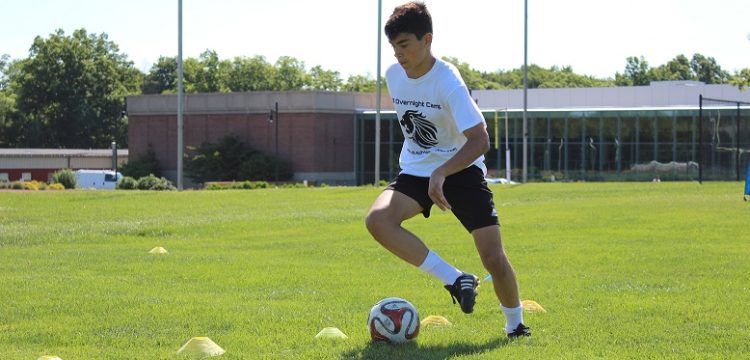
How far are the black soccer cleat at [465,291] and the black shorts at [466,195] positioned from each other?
1.10ft

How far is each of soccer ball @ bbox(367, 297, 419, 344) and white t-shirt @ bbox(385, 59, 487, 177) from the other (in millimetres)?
895

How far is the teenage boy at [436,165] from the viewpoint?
301 inches

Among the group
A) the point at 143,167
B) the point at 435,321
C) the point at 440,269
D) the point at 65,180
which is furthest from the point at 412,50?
the point at 143,167

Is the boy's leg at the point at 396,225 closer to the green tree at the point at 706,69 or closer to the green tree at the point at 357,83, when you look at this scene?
the green tree at the point at 357,83

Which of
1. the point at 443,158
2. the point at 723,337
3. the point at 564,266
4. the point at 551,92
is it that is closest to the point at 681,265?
the point at 564,266

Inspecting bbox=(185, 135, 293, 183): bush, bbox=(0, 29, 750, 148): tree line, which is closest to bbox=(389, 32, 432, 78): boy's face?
bbox=(185, 135, 293, 183): bush

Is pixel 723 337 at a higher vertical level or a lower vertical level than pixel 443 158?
lower

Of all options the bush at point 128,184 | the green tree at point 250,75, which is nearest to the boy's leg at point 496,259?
the bush at point 128,184

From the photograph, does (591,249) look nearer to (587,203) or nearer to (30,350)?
(30,350)

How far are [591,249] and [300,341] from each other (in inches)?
374

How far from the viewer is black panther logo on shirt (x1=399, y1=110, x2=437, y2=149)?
25.8ft

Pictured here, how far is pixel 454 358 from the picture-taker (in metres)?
7.22

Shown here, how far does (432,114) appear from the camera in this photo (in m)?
7.79

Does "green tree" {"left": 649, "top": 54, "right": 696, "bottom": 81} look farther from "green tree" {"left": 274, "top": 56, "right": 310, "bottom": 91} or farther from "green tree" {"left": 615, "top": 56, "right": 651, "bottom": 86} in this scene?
"green tree" {"left": 274, "top": 56, "right": 310, "bottom": 91}
